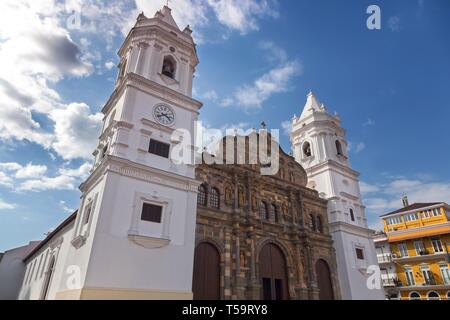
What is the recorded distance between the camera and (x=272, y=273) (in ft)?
64.3

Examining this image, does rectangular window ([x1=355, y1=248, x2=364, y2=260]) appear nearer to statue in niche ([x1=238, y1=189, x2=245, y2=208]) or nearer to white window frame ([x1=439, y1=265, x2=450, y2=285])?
statue in niche ([x1=238, y1=189, x2=245, y2=208])

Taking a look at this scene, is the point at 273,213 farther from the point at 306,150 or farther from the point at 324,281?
the point at 306,150

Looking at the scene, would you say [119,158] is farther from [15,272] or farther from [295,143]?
[15,272]

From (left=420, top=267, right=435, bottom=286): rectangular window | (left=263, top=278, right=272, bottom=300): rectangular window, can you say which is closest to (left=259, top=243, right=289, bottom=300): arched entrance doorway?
(left=263, top=278, right=272, bottom=300): rectangular window

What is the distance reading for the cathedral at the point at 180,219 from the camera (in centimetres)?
1370

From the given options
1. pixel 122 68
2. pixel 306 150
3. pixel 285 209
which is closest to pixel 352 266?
pixel 285 209

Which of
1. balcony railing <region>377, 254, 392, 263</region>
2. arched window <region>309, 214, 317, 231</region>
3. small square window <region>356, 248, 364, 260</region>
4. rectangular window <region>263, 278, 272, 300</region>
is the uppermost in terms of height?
arched window <region>309, 214, 317, 231</region>

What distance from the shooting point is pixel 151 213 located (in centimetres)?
1499

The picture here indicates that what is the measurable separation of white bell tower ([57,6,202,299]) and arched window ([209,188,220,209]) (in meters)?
2.52

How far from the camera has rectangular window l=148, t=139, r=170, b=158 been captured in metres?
16.6

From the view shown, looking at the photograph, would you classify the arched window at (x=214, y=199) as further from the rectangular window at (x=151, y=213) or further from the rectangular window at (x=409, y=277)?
the rectangular window at (x=409, y=277)

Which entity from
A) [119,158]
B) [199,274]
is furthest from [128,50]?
[199,274]

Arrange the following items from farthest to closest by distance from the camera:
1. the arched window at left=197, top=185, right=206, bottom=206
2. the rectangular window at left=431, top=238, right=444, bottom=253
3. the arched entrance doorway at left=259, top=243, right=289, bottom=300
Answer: the rectangular window at left=431, top=238, right=444, bottom=253
the arched entrance doorway at left=259, top=243, right=289, bottom=300
the arched window at left=197, top=185, right=206, bottom=206

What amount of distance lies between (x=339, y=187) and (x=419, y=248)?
16.8m
